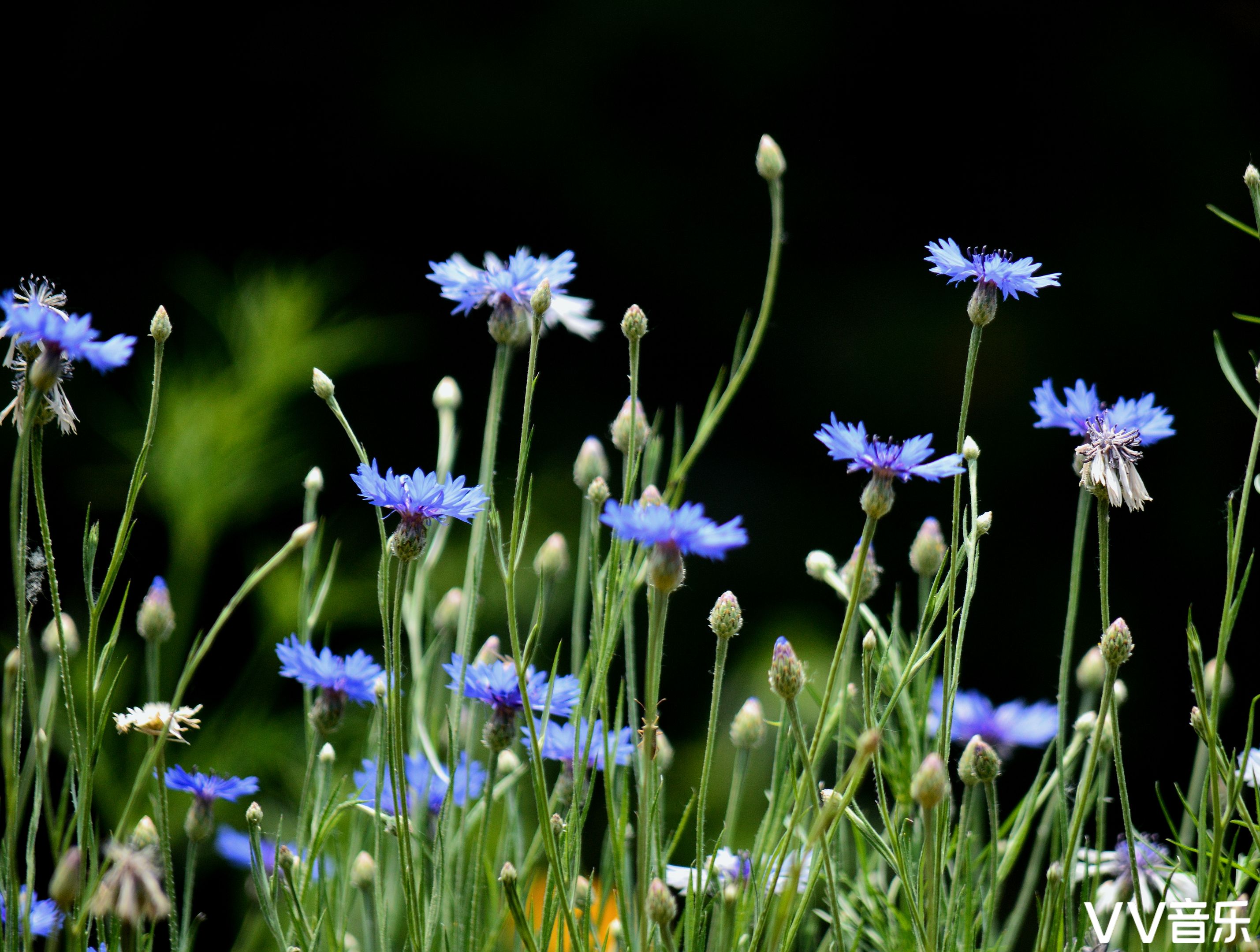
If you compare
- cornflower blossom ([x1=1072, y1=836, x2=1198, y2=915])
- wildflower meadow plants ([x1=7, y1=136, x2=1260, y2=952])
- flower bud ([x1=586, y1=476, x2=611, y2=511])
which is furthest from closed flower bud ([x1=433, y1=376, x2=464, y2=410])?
cornflower blossom ([x1=1072, y1=836, x2=1198, y2=915])

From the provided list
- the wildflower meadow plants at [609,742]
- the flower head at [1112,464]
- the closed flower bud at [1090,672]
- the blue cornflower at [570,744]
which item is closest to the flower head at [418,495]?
the wildflower meadow plants at [609,742]

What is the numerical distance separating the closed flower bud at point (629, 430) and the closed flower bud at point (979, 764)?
0.49 ft

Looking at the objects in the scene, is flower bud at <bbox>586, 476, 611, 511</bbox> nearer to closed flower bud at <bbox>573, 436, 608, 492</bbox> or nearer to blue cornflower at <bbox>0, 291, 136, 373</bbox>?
closed flower bud at <bbox>573, 436, 608, 492</bbox>

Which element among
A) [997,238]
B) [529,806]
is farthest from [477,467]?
[529,806]

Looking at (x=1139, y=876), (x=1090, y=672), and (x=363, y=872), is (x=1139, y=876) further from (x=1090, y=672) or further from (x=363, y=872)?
(x=363, y=872)

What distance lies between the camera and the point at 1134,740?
185 cm

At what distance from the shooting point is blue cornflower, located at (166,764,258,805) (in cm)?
44

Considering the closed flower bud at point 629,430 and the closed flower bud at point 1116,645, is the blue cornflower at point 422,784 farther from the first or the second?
the closed flower bud at point 1116,645

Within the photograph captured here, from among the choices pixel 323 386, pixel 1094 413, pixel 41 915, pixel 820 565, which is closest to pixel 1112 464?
pixel 1094 413

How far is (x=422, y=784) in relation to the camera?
523 mm

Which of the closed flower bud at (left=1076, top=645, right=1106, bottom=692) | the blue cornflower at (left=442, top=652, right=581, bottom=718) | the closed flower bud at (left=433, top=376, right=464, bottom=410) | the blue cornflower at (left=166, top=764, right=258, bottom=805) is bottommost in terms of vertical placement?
the blue cornflower at (left=166, top=764, right=258, bottom=805)

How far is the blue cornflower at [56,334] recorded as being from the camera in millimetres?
334

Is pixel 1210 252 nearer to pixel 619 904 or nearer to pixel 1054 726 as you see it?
pixel 1054 726

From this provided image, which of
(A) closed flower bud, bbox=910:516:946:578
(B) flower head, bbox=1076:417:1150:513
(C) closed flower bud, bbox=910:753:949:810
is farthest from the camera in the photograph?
(A) closed flower bud, bbox=910:516:946:578
